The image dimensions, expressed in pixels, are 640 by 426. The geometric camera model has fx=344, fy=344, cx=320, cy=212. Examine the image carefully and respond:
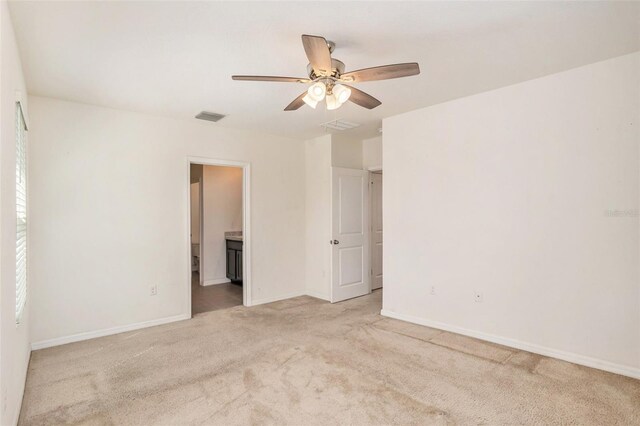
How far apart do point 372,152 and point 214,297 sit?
338cm

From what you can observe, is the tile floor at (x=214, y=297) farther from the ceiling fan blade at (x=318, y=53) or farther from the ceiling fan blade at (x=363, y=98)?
the ceiling fan blade at (x=318, y=53)

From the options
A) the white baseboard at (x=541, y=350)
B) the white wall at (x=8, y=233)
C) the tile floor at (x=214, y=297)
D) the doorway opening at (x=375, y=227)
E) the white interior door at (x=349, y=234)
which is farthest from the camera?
the doorway opening at (x=375, y=227)

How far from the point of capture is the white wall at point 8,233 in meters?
1.77

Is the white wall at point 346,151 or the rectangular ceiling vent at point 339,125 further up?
the rectangular ceiling vent at point 339,125

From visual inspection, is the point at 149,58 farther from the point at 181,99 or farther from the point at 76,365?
the point at 76,365

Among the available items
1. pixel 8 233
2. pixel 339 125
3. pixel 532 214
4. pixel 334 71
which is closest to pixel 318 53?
pixel 334 71

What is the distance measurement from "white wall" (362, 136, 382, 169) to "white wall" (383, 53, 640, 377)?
3.75ft

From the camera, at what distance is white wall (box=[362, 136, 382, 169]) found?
5.39 meters

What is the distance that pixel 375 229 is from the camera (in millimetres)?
5824

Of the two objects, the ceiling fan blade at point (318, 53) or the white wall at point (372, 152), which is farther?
the white wall at point (372, 152)

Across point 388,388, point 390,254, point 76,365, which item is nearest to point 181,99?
point 76,365

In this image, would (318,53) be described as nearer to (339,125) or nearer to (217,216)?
(339,125)

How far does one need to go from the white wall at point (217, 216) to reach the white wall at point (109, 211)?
1.90 meters

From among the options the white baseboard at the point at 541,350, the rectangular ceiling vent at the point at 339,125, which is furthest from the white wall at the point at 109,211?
the white baseboard at the point at 541,350
